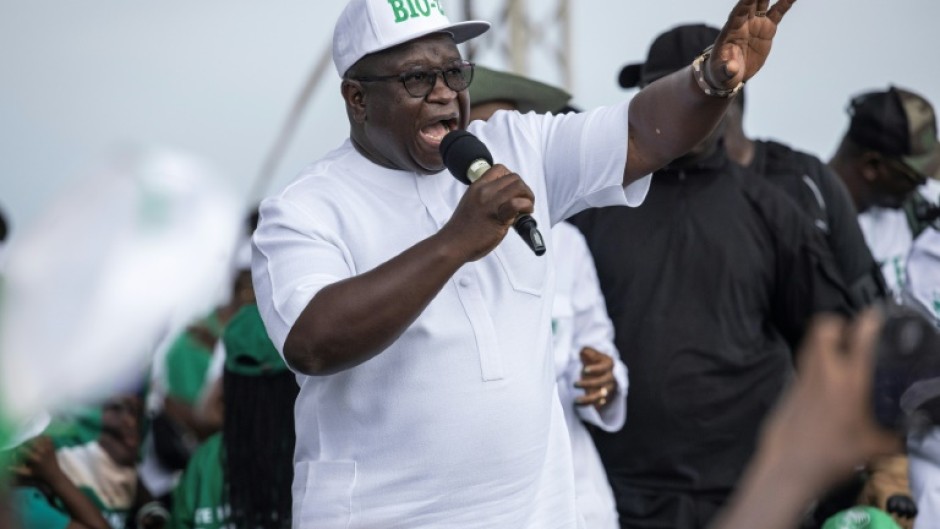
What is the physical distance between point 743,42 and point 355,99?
2.63ft

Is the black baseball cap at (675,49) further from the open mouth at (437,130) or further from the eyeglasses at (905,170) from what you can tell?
the open mouth at (437,130)

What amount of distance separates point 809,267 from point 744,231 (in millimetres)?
215

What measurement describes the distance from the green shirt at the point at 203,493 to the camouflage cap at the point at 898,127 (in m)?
2.76

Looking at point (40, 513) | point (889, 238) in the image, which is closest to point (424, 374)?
point (40, 513)

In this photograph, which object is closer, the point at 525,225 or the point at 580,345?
the point at 525,225

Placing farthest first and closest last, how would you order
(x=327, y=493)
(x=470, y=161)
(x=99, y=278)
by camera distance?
(x=327, y=493) < (x=470, y=161) < (x=99, y=278)

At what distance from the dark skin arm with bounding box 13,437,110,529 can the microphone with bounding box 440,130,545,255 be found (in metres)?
2.51

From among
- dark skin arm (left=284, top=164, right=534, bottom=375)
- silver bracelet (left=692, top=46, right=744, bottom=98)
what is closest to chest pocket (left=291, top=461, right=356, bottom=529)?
dark skin arm (left=284, top=164, right=534, bottom=375)

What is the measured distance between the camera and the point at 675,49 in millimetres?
5109

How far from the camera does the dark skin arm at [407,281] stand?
116 inches

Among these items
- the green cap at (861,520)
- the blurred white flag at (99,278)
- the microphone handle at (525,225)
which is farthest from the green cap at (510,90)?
the blurred white flag at (99,278)

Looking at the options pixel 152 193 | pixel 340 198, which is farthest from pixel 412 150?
pixel 152 193

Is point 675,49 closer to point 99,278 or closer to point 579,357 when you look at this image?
point 579,357

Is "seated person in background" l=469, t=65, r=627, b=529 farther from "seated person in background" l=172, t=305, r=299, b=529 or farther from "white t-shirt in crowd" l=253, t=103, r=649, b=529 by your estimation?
"white t-shirt in crowd" l=253, t=103, r=649, b=529
